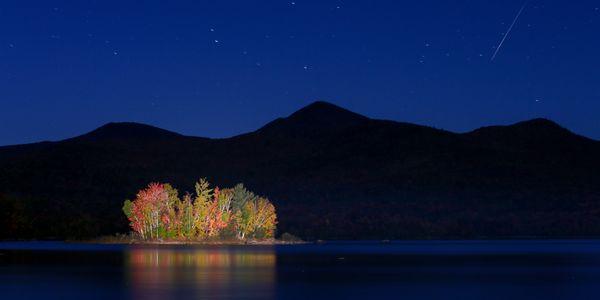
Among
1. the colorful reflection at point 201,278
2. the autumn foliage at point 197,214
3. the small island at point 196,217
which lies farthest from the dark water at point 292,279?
the small island at point 196,217

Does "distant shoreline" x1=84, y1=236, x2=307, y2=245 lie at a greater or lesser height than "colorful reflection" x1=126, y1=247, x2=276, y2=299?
greater

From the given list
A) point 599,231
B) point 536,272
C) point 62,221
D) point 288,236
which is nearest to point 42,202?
point 62,221

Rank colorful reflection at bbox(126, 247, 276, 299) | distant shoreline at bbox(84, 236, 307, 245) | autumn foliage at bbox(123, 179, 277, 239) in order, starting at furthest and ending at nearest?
distant shoreline at bbox(84, 236, 307, 245) < autumn foliage at bbox(123, 179, 277, 239) < colorful reflection at bbox(126, 247, 276, 299)

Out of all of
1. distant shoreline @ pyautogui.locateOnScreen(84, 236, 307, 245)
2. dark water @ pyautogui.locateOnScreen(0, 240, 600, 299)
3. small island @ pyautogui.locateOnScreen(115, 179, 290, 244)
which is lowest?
dark water @ pyautogui.locateOnScreen(0, 240, 600, 299)

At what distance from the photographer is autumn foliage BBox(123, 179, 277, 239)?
5285 inches

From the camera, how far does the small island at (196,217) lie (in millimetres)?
134500

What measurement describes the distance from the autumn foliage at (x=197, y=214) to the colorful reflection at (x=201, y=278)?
55.5m

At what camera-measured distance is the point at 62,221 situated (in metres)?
159

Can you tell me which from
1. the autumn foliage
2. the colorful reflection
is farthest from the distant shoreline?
the colorful reflection

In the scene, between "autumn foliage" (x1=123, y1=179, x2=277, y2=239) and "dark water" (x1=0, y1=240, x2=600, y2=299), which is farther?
"autumn foliage" (x1=123, y1=179, x2=277, y2=239)

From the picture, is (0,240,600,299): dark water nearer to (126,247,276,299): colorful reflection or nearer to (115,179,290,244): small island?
(126,247,276,299): colorful reflection

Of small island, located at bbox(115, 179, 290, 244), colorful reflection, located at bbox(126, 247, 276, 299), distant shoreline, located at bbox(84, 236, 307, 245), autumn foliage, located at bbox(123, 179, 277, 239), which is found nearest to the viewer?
colorful reflection, located at bbox(126, 247, 276, 299)

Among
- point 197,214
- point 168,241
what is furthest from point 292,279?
point 168,241

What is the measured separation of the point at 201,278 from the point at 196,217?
270ft
